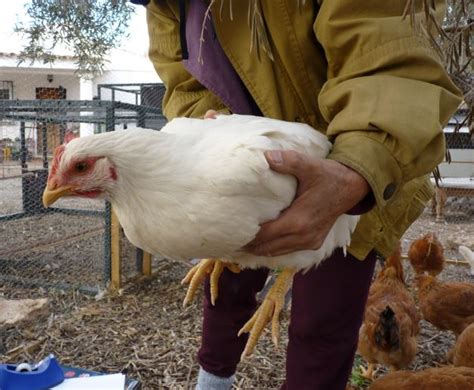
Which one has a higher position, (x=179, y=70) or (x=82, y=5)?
(x=82, y=5)

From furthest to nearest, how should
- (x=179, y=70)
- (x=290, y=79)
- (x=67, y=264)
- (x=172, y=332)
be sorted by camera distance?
(x=67, y=264) < (x=172, y=332) < (x=179, y=70) < (x=290, y=79)

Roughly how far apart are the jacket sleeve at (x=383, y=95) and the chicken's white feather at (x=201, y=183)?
0.38ft

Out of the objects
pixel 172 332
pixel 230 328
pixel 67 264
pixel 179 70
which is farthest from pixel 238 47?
pixel 67 264

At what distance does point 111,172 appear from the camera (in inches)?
38.0

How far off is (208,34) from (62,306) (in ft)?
8.15

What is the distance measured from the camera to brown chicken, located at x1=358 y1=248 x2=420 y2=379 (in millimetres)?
2387

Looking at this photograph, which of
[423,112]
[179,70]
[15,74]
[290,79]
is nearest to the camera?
[423,112]

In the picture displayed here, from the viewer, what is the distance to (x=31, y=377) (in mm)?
1626

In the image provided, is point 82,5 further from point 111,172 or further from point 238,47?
point 111,172

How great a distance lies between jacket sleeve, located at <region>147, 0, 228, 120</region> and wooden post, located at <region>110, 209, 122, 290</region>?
6.33 ft

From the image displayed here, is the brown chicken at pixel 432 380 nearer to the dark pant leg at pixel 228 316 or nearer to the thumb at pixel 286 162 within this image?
the dark pant leg at pixel 228 316

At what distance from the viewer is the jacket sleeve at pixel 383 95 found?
3.01 ft

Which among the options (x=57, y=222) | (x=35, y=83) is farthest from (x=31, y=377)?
(x=35, y=83)

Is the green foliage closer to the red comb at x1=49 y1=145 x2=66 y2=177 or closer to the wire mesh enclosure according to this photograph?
the red comb at x1=49 y1=145 x2=66 y2=177
